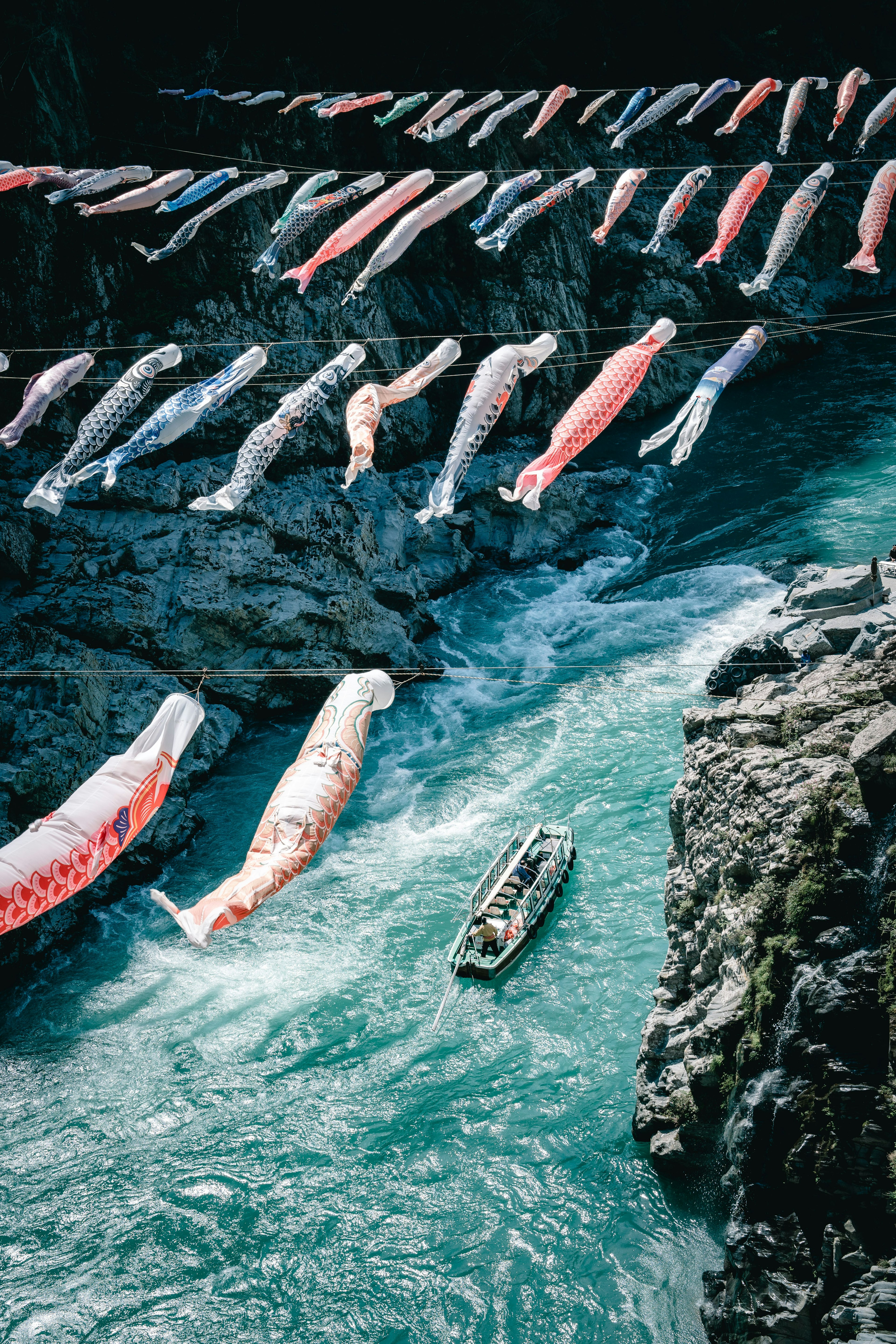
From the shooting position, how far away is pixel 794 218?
15.1 m

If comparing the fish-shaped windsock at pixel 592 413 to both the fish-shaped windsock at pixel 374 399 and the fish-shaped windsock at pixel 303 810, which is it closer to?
the fish-shaped windsock at pixel 374 399

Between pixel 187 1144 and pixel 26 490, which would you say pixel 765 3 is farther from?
pixel 187 1144

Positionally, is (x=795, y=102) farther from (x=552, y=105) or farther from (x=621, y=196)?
(x=552, y=105)

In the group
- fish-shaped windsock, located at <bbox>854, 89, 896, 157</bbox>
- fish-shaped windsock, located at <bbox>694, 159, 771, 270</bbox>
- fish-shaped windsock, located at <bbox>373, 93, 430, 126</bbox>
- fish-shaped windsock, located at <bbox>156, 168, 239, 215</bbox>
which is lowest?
fish-shaped windsock, located at <bbox>694, 159, 771, 270</bbox>

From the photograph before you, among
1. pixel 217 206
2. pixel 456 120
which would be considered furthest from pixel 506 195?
pixel 217 206

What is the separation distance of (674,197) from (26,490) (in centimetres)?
1572

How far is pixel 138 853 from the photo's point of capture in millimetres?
17969

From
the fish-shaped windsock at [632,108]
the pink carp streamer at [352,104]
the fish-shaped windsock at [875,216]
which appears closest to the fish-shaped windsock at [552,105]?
the fish-shaped windsock at [632,108]

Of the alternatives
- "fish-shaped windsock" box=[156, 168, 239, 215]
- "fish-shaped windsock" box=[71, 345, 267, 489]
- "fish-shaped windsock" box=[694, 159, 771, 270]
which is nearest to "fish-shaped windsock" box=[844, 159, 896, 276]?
"fish-shaped windsock" box=[694, 159, 771, 270]

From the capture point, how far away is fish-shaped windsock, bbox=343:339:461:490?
1257 cm

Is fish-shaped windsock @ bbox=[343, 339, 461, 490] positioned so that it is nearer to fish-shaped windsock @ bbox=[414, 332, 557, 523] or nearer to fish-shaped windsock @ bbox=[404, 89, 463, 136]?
fish-shaped windsock @ bbox=[414, 332, 557, 523]

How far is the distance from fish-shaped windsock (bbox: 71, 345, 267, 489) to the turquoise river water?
8.34m

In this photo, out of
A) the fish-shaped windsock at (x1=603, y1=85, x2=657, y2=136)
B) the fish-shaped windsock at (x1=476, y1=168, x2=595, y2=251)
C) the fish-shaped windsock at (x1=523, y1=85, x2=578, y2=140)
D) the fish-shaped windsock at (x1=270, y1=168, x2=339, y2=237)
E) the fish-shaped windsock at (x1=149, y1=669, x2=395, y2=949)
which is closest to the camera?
the fish-shaped windsock at (x1=149, y1=669, x2=395, y2=949)

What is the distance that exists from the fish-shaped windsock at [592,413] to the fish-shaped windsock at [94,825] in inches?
197
